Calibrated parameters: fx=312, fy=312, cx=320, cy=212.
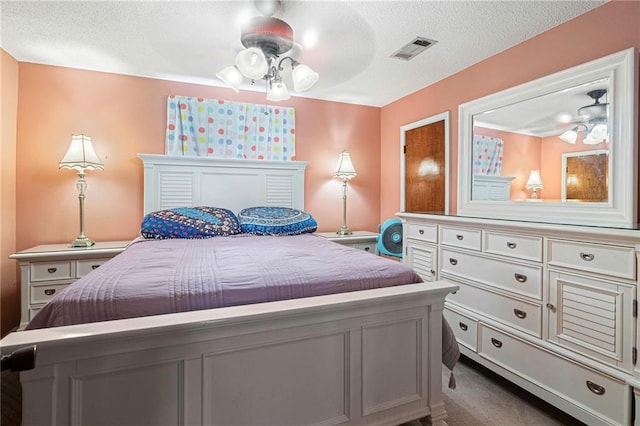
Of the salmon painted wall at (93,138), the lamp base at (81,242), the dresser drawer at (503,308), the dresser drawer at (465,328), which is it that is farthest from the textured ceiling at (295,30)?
the dresser drawer at (465,328)

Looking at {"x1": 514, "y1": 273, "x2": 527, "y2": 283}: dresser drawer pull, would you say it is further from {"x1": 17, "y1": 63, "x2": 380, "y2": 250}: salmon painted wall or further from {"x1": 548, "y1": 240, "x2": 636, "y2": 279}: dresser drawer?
{"x1": 17, "y1": 63, "x2": 380, "y2": 250}: salmon painted wall

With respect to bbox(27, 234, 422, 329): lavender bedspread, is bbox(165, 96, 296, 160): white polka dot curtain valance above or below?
above

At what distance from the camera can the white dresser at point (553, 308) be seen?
58.1 inches

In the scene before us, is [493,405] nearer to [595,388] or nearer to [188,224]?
[595,388]

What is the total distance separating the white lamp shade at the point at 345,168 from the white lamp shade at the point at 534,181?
1825 mm

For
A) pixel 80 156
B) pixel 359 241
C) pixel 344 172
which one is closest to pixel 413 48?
pixel 344 172

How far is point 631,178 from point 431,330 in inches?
54.7

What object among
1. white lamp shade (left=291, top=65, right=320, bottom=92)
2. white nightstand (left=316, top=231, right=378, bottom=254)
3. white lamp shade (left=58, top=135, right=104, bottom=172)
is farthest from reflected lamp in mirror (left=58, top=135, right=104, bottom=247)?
white nightstand (left=316, top=231, right=378, bottom=254)

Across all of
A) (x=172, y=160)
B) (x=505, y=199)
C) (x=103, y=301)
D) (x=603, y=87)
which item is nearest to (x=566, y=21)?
(x=603, y=87)

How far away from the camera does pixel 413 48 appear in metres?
2.46

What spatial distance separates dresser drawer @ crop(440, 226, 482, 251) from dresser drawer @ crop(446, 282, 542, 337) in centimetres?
30

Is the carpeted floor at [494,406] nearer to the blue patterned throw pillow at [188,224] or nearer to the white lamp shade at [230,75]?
the blue patterned throw pillow at [188,224]

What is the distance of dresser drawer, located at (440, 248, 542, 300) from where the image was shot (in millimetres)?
1860

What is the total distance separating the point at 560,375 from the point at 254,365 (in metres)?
1.67
